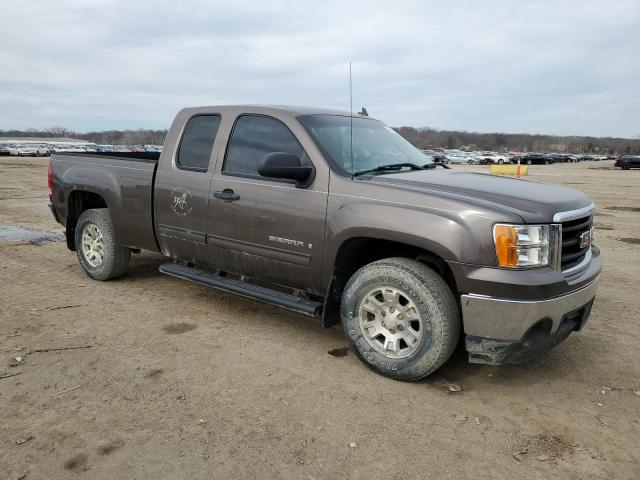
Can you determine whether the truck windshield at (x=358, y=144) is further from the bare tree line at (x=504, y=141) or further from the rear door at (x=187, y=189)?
the bare tree line at (x=504, y=141)

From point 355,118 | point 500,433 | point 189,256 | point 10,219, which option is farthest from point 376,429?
point 10,219

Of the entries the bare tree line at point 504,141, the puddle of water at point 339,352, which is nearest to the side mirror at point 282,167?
the puddle of water at point 339,352

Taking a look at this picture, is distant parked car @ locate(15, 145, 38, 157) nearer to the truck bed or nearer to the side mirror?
the truck bed

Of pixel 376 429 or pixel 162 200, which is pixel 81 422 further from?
pixel 162 200

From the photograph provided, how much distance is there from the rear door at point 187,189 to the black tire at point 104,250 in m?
0.88

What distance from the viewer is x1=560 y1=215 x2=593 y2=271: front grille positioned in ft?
11.1

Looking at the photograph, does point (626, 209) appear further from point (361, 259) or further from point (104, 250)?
point (104, 250)

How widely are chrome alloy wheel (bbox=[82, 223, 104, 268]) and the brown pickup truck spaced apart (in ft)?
1.93

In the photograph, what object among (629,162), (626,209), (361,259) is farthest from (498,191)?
(629,162)

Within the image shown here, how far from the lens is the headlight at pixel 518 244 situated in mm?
3119

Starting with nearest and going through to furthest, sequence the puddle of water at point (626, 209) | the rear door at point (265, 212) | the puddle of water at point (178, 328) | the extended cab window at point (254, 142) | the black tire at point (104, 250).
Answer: the rear door at point (265, 212)
the extended cab window at point (254, 142)
the puddle of water at point (178, 328)
the black tire at point (104, 250)
the puddle of water at point (626, 209)

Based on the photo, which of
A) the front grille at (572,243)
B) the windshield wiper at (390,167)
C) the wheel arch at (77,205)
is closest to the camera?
the front grille at (572,243)

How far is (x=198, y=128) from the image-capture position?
4840 millimetres

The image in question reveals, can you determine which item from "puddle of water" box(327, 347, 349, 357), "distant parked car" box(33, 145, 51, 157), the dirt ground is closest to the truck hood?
the dirt ground
